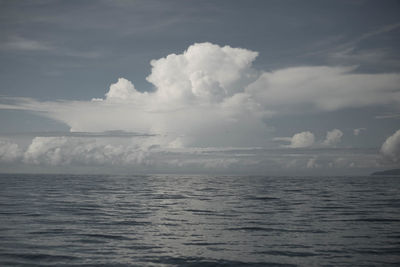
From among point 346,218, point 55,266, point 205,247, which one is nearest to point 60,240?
point 55,266

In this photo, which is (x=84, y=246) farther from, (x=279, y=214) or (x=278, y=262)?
(x=279, y=214)

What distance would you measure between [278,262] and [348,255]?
448 centimetres

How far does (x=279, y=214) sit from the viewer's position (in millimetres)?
34031

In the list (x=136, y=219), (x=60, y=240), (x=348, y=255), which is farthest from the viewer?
(x=136, y=219)

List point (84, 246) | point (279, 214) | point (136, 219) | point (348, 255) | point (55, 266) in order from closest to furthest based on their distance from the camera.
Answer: point (55, 266), point (348, 255), point (84, 246), point (136, 219), point (279, 214)

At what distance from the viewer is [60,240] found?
2092cm

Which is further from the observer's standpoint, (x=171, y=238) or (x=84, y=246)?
(x=171, y=238)

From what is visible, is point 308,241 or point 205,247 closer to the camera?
point 205,247

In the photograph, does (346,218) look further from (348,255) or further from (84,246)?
(84,246)

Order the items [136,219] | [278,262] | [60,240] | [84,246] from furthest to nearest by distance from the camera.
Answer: [136,219] < [60,240] < [84,246] < [278,262]

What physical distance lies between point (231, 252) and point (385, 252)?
9.26m

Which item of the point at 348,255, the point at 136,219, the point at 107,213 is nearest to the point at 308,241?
the point at 348,255

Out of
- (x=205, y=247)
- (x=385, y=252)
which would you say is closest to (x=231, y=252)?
(x=205, y=247)

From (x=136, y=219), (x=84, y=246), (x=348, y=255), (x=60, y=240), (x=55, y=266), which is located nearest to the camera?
(x=55, y=266)
